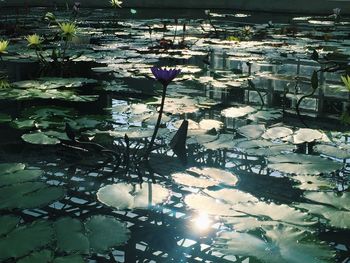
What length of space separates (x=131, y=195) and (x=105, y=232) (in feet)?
0.61

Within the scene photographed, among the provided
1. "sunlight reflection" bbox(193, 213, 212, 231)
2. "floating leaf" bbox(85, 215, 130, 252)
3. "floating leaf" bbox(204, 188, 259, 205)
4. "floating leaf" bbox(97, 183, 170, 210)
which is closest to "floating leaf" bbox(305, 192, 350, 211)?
"floating leaf" bbox(204, 188, 259, 205)

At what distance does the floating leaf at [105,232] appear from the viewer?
0.94 metres

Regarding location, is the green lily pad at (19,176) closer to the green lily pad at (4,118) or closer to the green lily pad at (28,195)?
the green lily pad at (28,195)

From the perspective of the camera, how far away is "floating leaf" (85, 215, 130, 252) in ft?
3.10

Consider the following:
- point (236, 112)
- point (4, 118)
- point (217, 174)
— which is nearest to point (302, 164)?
point (217, 174)

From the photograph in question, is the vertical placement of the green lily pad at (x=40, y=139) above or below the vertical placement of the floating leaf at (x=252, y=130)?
below

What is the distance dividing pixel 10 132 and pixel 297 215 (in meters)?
1.13

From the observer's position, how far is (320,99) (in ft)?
7.97

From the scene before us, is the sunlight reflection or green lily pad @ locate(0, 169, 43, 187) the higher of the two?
green lily pad @ locate(0, 169, 43, 187)

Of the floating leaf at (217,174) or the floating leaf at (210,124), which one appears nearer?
the floating leaf at (217,174)

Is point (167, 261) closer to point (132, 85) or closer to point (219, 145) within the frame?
point (219, 145)

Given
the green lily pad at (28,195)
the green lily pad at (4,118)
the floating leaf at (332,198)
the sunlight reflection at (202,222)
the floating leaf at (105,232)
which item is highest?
the green lily pad at (4,118)

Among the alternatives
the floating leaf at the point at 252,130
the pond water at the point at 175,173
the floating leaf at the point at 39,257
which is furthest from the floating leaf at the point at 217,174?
the floating leaf at the point at 39,257

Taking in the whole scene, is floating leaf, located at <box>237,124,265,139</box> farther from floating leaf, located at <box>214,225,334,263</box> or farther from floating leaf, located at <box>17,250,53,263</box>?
floating leaf, located at <box>17,250,53,263</box>
